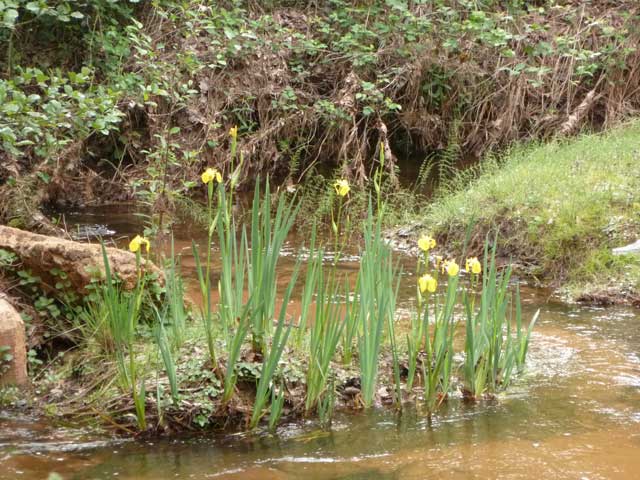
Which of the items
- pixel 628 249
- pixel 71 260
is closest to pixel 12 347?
pixel 71 260

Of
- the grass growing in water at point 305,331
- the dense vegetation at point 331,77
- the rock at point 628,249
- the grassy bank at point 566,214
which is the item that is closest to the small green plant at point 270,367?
the grass growing in water at point 305,331

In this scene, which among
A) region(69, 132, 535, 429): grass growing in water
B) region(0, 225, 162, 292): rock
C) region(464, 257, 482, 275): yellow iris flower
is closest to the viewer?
region(69, 132, 535, 429): grass growing in water

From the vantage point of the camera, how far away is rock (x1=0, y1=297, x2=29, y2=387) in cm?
366

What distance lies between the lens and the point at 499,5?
10336 millimetres

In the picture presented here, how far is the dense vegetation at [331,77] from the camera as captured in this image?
26.7 ft

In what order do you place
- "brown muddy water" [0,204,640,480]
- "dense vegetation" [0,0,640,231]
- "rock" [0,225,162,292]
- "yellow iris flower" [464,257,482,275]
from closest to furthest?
"brown muddy water" [0,204,640,480], "yellow iris flower" [464,257,482,275], "rock" [0,225,162,292], "dense vegetation" [0,0,640,231]

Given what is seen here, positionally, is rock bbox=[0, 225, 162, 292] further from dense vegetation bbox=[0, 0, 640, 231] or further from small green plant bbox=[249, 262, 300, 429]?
dense vegetation bbox=[0, 0, 640, 231]

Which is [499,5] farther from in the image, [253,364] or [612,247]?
[253,364]

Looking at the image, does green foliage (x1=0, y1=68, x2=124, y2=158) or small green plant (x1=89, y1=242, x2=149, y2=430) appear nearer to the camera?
small green plant (x1=89, y1=242, x2=149, y2=430)

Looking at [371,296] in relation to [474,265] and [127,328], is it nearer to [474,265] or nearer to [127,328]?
[474,265]

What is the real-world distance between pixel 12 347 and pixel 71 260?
0.59 meters

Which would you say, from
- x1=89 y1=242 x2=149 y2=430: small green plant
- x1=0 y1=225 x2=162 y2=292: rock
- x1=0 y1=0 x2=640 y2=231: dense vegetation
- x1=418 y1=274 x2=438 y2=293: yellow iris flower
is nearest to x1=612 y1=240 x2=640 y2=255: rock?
x1=0 y1=0 x2=640 y2=231: dense vegetation

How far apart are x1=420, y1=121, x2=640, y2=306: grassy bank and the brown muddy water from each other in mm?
2124

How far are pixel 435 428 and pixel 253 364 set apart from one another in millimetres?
792
